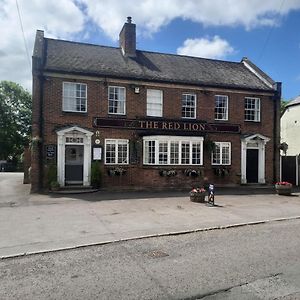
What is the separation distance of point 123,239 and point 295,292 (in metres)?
4.37

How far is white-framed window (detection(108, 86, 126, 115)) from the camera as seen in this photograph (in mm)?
19344

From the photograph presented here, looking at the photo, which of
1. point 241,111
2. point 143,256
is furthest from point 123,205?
point 241,111

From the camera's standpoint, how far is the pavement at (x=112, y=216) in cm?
855

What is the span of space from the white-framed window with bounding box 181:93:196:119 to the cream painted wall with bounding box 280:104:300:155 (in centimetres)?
1253

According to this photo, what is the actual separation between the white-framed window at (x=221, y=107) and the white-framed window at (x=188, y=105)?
153cm

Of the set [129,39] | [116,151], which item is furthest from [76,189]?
[129,39]

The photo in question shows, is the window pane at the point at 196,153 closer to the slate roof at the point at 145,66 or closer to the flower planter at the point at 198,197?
the slate roof at the point at 145,66

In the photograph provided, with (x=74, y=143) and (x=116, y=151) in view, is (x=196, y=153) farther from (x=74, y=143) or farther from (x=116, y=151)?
(x=74, y=143)

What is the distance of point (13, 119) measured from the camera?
5559cm

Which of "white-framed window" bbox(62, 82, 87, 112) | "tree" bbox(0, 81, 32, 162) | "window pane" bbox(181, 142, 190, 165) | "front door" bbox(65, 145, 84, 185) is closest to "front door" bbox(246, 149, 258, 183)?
"window pane" bbox(181, 142, 190, 165)

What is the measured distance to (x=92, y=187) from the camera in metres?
18.4

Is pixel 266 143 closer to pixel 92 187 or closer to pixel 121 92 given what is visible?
pixel 121 92

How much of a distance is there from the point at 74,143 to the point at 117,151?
2.36m

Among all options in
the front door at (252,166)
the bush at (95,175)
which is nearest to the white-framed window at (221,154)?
the front door at (252,166)
